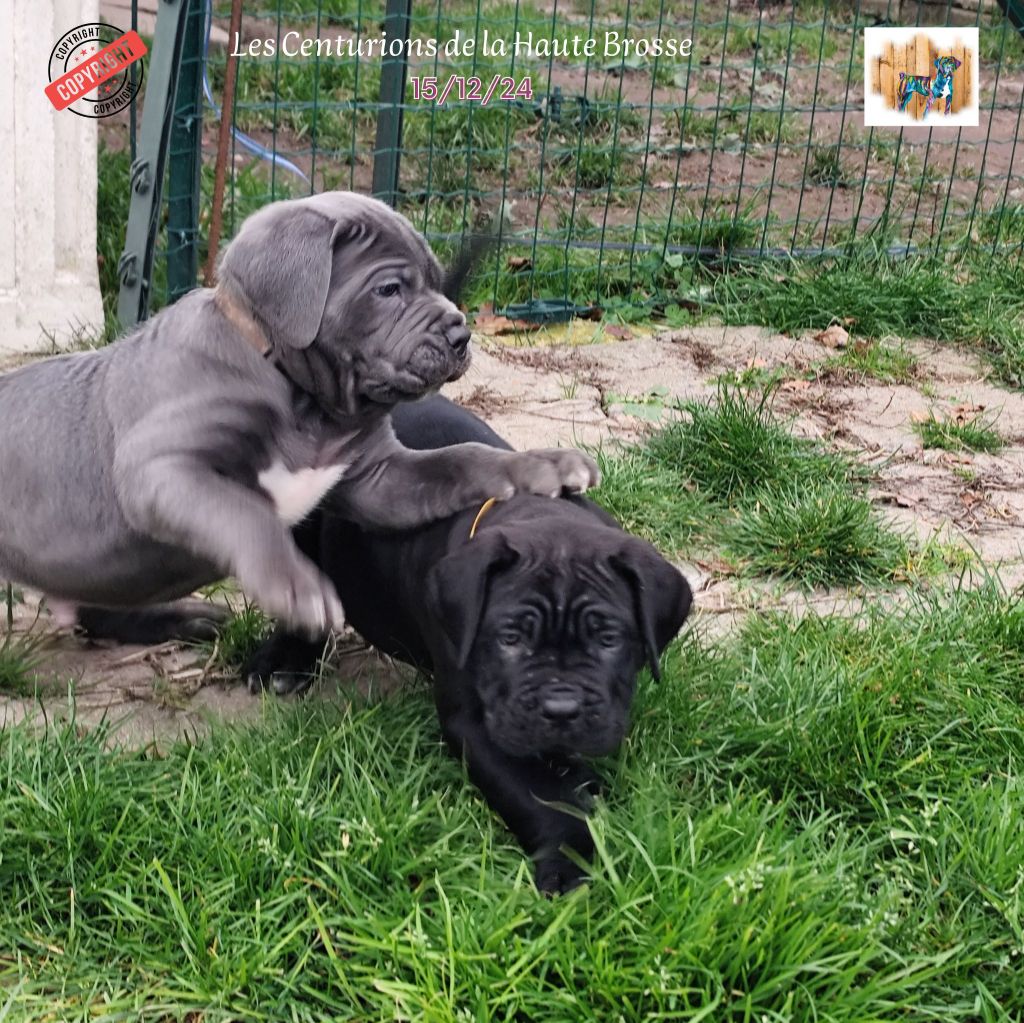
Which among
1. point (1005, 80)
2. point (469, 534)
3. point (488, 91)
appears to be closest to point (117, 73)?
point (488, 91)

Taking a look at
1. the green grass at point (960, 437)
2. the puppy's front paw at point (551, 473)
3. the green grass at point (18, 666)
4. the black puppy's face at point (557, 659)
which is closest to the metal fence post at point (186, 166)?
the green grass at point (18, 666)

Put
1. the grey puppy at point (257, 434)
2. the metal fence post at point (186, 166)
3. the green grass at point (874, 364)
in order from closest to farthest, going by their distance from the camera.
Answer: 1. the grey puppy at point (257, 434)
2. the metal fence post at point (186, 166)
3. the green grass at point (874, 364)

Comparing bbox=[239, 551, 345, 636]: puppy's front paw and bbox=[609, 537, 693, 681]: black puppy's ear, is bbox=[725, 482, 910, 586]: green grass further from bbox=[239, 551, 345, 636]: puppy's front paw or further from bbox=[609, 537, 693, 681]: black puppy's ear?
bbox=[239, 551, 345, 636]: puppy's front paw

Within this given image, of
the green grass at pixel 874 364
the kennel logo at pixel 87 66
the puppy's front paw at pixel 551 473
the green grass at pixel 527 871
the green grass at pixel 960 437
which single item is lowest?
the green grass at pixel 527 871

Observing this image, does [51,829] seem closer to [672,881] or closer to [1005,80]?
[672,881]

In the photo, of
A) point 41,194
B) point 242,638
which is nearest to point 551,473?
point 242,638

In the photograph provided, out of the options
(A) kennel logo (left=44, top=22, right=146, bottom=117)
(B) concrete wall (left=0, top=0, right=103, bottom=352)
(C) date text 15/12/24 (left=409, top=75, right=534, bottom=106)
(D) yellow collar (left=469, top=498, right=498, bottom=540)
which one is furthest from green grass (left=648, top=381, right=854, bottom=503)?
(C) date text 15/12/24 (left=409, top=75, right=534, bottom=106)

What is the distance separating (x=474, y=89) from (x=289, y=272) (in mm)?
4687

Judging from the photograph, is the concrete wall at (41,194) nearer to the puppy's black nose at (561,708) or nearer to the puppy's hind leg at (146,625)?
the puppy's hind leg at (146,625)

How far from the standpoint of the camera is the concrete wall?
561 cm

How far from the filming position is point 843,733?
3279 mm

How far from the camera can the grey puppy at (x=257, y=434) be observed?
10.5 feet

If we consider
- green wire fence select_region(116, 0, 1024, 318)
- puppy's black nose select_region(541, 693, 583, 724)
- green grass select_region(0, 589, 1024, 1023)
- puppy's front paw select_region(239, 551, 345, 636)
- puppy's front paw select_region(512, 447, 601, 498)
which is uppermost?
green wire fence select_region(116, 0, 1024, 318)

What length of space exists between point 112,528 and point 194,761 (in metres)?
0.69
